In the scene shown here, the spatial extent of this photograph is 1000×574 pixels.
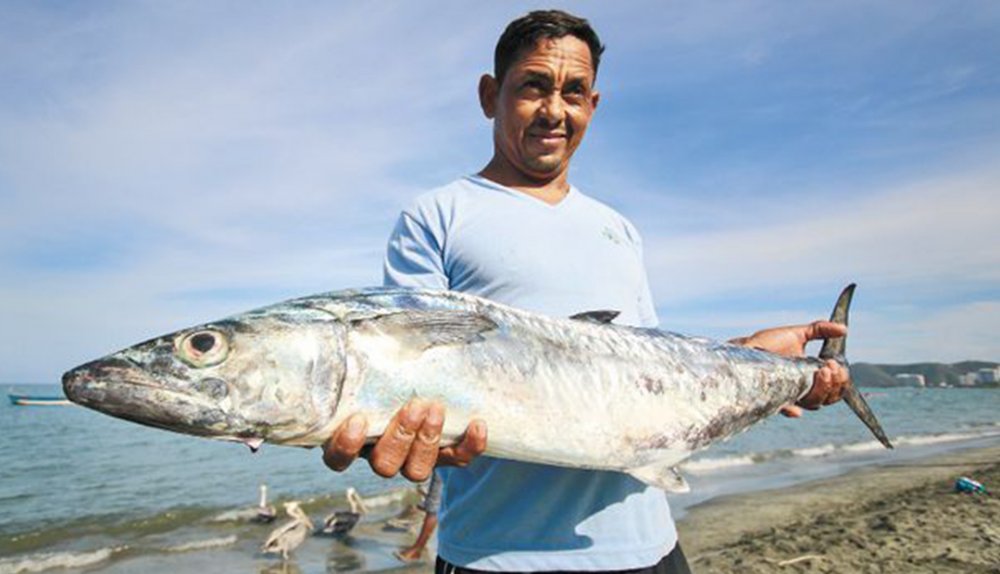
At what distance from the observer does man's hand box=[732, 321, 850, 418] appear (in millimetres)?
3492

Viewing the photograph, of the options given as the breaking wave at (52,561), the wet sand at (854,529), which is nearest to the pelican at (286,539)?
the breaking wave at (52,561)

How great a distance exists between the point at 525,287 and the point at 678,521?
11.3 m

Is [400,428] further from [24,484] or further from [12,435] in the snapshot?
[12,435]

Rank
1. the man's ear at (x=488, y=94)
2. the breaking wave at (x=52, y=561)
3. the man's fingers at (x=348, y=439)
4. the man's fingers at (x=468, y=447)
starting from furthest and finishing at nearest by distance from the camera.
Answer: the breaking wave at (x=52, y=561)
the man's ear at (x=488, y=94)
the man's fingers at (x=468, y=447)
the man's fingers at (x=348, y=439)

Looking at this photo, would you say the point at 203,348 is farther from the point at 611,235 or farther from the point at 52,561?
the point at 52,561

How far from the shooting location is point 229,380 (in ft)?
6.65

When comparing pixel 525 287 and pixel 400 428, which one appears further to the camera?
pixel 525 287

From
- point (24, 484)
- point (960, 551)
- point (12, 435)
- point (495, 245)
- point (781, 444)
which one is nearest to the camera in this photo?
point (495, 245)

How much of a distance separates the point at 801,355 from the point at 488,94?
83.3 inches

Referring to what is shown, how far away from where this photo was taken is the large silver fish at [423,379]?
1996 millimetres

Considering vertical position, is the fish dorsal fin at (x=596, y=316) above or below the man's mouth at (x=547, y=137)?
below

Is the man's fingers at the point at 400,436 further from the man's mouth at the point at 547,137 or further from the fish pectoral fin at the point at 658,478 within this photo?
the man's mouth at the point at 547,137

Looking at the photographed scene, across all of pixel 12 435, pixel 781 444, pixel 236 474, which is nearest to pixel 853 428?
pixel 781 444

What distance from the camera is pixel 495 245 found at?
268 cm
